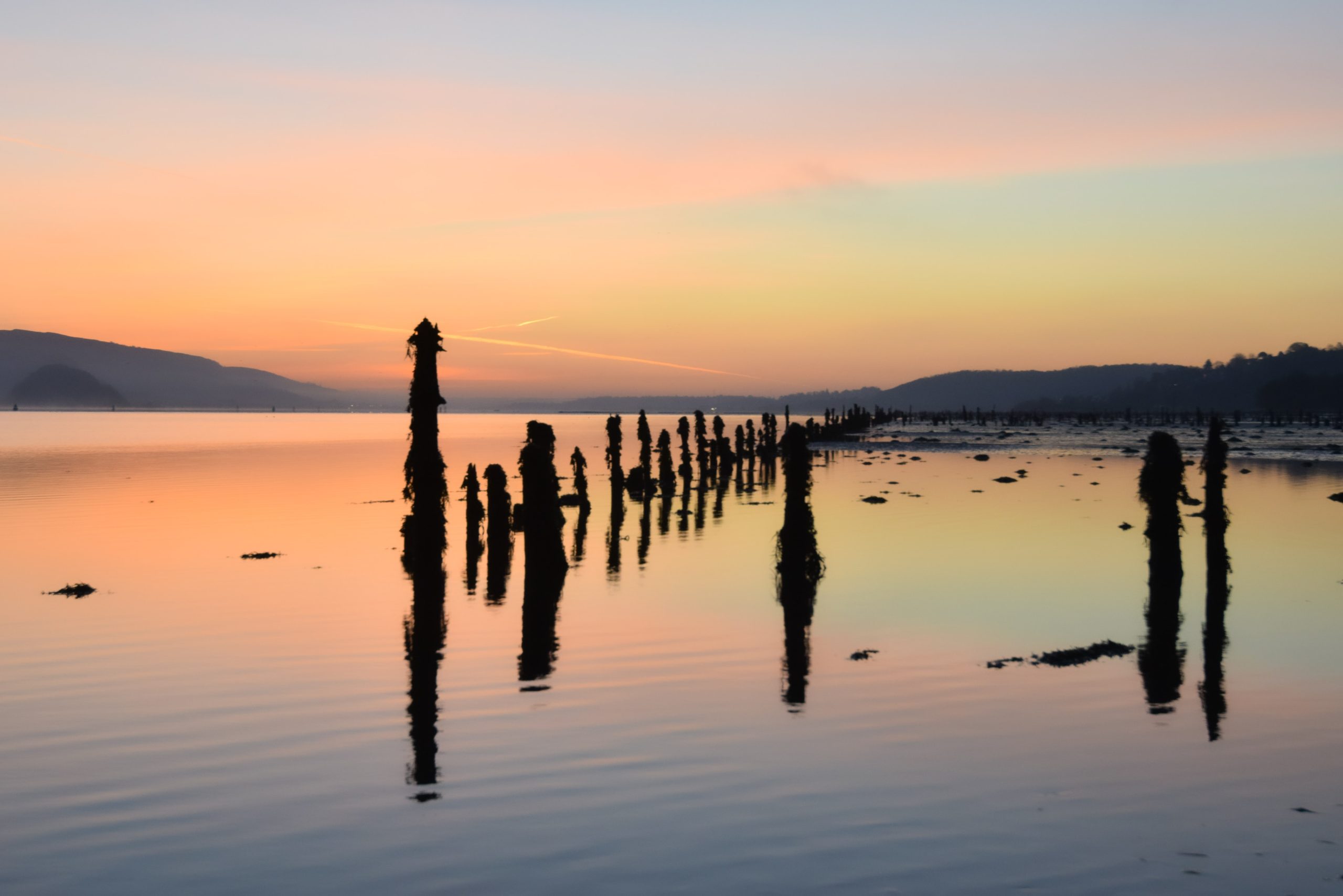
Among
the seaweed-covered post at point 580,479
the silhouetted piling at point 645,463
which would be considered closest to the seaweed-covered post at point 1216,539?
the seaweed-covered post at point 580,479

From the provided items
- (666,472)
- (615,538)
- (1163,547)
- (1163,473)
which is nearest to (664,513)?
(615,538)

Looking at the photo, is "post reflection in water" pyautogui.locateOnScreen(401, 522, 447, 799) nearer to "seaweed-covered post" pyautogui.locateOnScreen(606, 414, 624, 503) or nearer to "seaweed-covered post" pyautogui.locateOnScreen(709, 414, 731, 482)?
"seaweed-covered post" pyautogui.locateOnScreen(606, 414, 624, 503)

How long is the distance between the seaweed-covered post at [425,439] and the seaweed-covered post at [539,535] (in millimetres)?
2597

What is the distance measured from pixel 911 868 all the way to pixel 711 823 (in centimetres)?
202

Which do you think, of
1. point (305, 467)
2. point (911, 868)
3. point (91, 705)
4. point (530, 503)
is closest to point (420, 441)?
point (530, 503)

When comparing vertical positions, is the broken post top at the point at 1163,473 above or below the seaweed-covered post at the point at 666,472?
above

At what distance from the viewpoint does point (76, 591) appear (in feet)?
81.9

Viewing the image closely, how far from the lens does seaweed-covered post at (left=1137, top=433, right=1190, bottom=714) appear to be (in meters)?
17.8

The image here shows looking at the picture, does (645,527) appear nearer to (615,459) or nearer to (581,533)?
(581,533)

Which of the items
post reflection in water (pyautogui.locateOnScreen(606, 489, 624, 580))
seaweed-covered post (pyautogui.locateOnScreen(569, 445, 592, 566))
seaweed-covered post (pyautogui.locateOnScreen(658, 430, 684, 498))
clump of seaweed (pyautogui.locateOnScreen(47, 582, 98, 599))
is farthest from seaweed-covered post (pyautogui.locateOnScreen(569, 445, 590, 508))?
clump of seaweed (pyautogui.locateOnScreen(47, 582, 98, 599))

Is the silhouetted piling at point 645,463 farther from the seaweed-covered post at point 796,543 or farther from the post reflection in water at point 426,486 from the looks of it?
the post reflection in water at point 426,486

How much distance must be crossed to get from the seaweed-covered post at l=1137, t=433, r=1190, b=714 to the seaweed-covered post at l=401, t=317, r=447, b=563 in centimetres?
1259

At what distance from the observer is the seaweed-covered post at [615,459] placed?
47.1m

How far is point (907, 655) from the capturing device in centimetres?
1761
